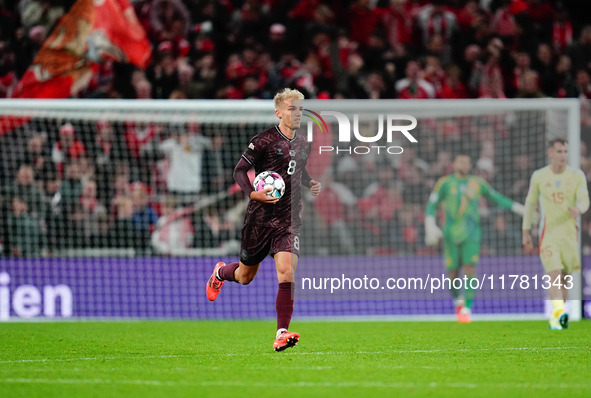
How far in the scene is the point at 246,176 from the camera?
26.8ft

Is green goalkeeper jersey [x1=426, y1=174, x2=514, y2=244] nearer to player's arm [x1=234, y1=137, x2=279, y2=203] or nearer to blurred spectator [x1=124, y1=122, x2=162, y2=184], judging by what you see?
blurred spectator [x1=124, y1=122, x2=162, y2=184]

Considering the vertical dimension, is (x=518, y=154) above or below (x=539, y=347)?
above

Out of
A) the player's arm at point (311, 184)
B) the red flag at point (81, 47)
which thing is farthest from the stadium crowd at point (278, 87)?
the player's arm at point (311, 184)

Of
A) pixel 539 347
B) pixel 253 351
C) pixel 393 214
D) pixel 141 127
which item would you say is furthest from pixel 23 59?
pixel 539 347

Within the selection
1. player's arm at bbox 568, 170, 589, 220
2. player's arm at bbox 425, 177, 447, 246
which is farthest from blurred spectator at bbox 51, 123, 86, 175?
player's arm at bbox 568, 170, 589, 220

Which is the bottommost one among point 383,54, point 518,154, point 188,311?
point 188,311

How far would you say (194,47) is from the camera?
1695 cm

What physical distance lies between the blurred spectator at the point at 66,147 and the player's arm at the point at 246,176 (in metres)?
5.59

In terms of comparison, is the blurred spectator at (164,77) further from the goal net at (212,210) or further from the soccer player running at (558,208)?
the soccer player running at (558,208)

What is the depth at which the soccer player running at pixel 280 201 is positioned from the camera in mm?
8086

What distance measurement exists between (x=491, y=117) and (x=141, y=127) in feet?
15.9

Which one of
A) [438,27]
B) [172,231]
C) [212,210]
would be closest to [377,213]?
[212,210]

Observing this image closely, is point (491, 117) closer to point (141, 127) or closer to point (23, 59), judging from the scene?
point (141, 127)

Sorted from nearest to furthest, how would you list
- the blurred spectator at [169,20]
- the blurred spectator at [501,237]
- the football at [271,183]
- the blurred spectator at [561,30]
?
the football at [271,183] < the blurred spectator at [501,237] < the blurred spectator at [169,20] < the blurred spectator at [561,30]
